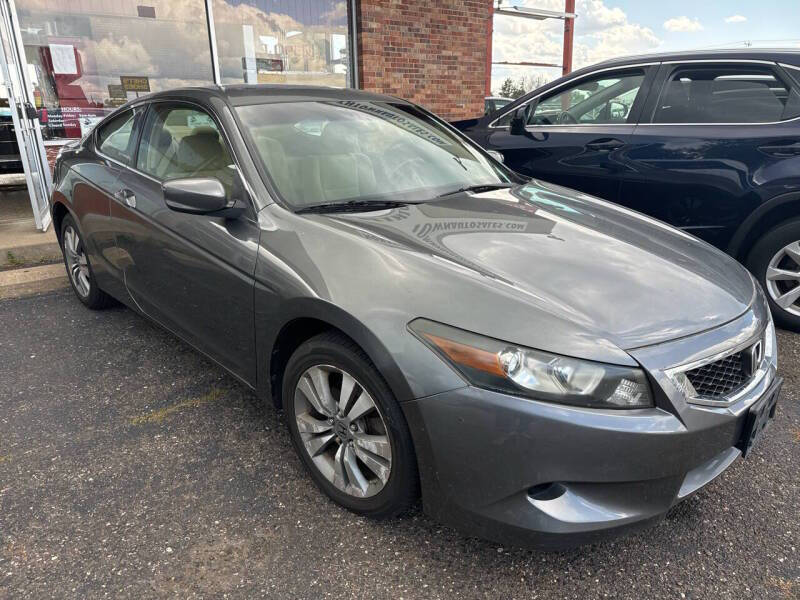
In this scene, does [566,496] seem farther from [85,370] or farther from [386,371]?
[85,370]

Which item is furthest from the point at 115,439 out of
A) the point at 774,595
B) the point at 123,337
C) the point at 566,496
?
the point at 774,595

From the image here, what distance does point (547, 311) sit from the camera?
178 centimetres

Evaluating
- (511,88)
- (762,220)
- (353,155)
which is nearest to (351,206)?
(353,155)

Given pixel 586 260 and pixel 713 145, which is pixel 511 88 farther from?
pixel 586 260

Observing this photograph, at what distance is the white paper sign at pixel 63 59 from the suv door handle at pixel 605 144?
616 cm

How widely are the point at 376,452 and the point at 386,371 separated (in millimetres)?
340

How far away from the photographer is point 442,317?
1.80m

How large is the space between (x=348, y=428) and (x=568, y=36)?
56.8 ft

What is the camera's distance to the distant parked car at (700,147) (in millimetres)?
3766

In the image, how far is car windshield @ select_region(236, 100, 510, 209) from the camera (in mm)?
2602

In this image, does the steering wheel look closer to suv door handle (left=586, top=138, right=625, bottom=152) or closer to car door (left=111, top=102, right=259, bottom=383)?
suv door handle (left=586, top=138, right=625, bottom=152)

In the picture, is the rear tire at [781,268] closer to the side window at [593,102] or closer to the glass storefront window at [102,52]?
the side window at [593,102]

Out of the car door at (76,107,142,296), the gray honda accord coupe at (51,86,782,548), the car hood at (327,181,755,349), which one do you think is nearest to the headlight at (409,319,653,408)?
the gray honda accord coupe at (51,86,782,548)

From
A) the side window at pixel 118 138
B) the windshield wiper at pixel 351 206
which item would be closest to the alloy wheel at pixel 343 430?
the windshield wiper at pixel 351 206
